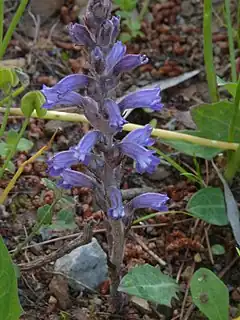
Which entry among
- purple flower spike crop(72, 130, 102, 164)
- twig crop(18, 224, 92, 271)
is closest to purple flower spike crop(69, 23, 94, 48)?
purple flower spike crop(72, 130, 102, 164)

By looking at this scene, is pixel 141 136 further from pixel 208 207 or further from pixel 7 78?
pixel 208 207

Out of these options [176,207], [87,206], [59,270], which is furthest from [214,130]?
[59,270]

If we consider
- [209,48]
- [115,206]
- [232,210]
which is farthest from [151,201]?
[209,48]

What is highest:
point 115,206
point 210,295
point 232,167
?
point 115,206

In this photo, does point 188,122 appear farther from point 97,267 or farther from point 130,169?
point 97,267

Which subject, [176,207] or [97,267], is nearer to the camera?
[97,267]

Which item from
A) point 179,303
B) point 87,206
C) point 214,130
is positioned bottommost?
point 179,303
